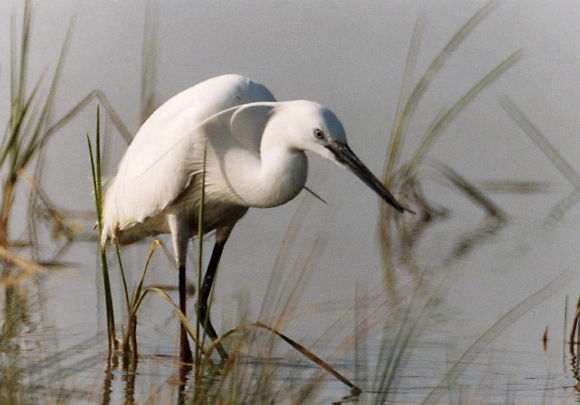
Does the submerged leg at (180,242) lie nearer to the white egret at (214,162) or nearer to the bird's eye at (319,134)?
the white egret at (214,162)

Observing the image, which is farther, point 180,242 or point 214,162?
point 180,242

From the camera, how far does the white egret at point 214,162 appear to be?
5340 millimetres

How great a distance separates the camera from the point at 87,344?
5.57 metres

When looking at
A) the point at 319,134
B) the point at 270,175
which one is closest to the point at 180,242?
the point at 270,175

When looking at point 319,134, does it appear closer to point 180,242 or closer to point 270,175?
point 270,175

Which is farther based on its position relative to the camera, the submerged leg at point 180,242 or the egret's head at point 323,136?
the submerged leg at point 180,242

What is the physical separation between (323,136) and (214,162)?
3.11 ft

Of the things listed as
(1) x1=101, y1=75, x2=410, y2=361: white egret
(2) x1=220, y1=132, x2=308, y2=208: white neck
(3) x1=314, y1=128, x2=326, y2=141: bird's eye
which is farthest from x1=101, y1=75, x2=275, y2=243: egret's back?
(3) x1=314, y1=128, x2=326, y2=141: bird's eye

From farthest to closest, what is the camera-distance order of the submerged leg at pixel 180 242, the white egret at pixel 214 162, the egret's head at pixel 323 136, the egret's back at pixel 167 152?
the submerged leg at pixel 180 242, the egret's back at pixel 167 152, the white egret at pixel 214 162, the egret's head at pixel 323 136

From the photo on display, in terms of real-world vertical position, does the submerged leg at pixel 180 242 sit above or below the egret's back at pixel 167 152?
below

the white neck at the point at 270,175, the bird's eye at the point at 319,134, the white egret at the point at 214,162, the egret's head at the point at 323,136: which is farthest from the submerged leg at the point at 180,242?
the bird's eye at the point at 319,134

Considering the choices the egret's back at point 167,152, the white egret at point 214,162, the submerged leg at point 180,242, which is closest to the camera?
the white egret at point 214,162

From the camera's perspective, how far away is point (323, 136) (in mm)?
5098

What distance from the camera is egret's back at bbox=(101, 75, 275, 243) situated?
5.91 m
